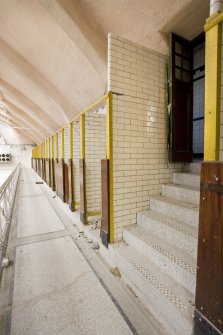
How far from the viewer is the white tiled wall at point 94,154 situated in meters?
3.86

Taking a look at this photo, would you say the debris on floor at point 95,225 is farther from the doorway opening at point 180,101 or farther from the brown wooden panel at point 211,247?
the brown wooden panel at point 211,247

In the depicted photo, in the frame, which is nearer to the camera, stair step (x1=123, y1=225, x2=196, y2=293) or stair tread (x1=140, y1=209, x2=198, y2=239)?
stair step (x1=123, y1=225, x2=196, y2=293)

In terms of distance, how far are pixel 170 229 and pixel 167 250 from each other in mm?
254

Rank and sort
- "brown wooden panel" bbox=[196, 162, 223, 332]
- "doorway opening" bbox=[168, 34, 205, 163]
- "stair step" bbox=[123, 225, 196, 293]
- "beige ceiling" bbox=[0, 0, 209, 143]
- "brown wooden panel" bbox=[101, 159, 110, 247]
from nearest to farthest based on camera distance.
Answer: "brown wooden panel" bbox=[196, 162, 223, 332], "stair step" bbox=[123, 225, 196, 293], "brown wooden panel" bbox=[101, 159, 110, 247], "beige ceiling" bbox=[0, 0, 209, 143], "doorway opening" bbox=[168, 34, 205, 163]

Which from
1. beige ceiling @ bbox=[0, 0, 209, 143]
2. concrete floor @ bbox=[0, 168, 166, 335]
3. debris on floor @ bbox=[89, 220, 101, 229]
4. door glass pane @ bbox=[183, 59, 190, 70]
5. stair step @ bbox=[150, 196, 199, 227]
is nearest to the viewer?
concrete floor @ bbox=[0, 168, 166, 335]

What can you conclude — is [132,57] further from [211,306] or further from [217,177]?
[211,306]

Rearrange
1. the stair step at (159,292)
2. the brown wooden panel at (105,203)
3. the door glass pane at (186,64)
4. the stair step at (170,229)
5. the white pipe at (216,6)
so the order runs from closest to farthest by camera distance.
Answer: the white pipe at (216,6) < the stair step at (159,292) < the stair step at (170,229) < the brown wooden panel at (105,203) < the door glass pane at (186,64)

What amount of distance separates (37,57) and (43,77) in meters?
0.97

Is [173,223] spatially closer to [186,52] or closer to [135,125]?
[135,125]

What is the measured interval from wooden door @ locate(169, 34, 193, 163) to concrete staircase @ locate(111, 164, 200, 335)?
50 cm

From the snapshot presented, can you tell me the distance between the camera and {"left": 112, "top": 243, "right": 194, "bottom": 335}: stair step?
4.56ft

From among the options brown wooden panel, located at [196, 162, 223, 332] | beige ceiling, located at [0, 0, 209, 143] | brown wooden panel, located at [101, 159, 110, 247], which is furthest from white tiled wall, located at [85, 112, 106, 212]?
brown wooden panel, located at [196, 162, 223, 332]

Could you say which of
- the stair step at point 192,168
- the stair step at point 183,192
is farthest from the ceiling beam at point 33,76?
→ the stair step at point 183,192

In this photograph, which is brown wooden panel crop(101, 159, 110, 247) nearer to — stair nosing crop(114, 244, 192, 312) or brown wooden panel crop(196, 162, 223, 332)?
stair nosing crop(114, 244, 192, 312)
